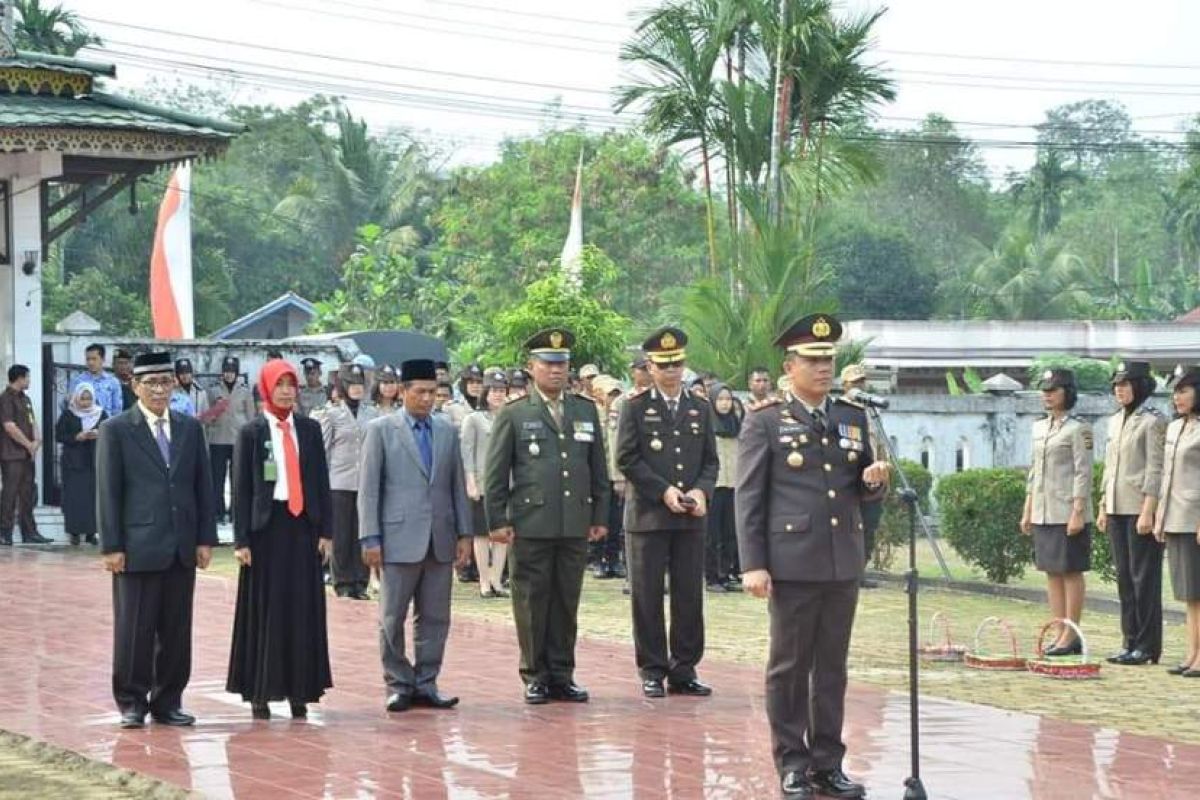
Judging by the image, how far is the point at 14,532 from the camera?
24859 millimetres

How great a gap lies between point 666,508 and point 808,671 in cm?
352

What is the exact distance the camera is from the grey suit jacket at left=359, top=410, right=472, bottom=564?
12453 millimetres

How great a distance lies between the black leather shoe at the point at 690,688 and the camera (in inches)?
510

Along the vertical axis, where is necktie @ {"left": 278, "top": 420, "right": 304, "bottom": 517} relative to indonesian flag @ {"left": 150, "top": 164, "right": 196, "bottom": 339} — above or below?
below

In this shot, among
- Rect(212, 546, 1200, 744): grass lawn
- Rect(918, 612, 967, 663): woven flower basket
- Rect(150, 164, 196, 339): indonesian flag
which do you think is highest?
Rect(150, 164, 196, 339): indonesian flag

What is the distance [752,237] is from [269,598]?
638 inches

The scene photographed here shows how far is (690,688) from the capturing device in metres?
13.0

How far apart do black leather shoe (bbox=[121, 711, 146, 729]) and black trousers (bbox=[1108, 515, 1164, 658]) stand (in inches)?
269

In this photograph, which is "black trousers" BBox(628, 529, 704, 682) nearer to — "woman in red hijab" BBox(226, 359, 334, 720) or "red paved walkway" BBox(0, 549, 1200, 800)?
"red paved walkway" BBox(0, 549, 1200, 800)

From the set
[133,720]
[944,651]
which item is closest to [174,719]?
[133,720]

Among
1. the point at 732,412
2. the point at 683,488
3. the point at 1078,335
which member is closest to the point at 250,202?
the point at 1078,335

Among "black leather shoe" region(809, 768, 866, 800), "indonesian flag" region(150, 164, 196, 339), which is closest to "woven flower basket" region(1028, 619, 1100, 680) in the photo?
"black leather shoe" region(809, 768, 866, 800)

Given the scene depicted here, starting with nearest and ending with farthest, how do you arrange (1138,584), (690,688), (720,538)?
(690,688) → (1138,584) → (720,538)

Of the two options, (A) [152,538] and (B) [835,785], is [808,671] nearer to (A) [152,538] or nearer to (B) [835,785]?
(B) [835,785]
